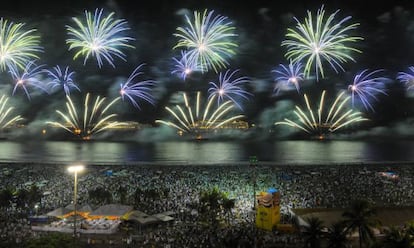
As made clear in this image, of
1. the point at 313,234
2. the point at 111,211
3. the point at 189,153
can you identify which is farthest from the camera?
Answer: the point at 189,153

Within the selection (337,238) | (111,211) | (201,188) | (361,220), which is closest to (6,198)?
(111,211)

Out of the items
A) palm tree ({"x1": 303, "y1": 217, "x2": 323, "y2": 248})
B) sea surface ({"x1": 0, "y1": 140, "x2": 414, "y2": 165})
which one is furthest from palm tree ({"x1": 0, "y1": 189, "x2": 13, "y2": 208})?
sea surface ({"x1": 0, "y1": 140, "x2": 414, "y2": 165})

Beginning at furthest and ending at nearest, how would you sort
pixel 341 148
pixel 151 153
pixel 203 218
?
pixel 341 148 → pixel 151 153 → pixel 203 218

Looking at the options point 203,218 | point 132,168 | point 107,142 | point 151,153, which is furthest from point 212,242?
point 107,142

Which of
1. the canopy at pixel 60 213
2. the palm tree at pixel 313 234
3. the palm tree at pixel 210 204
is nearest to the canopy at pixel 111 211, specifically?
the canopy at pixel 60 213

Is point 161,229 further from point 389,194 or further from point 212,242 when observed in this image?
point 389,194

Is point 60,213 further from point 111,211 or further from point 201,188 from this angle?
Answer: point 201,188
